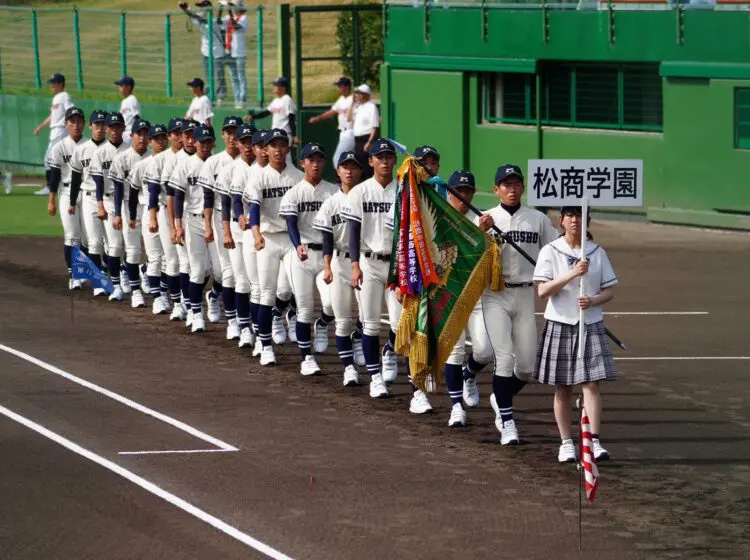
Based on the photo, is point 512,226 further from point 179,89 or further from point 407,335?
point 179,89

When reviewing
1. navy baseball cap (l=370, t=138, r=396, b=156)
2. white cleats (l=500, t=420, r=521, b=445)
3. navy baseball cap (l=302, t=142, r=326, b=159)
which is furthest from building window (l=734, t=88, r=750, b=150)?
white cleats (l=500, t=420, r=521, b=445)

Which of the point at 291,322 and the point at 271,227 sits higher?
the point at 271,227

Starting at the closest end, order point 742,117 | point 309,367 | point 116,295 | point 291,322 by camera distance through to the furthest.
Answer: point 309,367
point 291,322
point 116,295
point 742,117

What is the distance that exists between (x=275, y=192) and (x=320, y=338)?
172 centimetres

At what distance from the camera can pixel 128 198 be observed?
810 inches

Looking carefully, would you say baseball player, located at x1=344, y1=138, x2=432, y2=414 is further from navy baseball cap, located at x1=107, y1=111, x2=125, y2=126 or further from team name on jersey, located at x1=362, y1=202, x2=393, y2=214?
navy baseball cap, located at x1=107, y1=111, x2=125, y2=126

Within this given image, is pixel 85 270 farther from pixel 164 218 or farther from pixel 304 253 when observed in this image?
pixel 304 253

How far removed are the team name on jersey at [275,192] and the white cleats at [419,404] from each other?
127 inches

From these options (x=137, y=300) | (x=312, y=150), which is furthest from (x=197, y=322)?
(x=312, y=150)

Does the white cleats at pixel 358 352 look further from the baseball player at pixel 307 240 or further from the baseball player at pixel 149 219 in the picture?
the baseball player at pixel 149 219

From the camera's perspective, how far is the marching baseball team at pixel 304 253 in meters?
12.5

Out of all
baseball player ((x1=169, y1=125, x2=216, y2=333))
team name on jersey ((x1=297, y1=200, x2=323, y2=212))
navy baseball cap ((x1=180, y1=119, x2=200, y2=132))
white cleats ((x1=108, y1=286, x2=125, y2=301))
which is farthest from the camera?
white cleats ((x1=108, y1=286, x2=125, y2=301))

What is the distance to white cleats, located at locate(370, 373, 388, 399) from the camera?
15.1m

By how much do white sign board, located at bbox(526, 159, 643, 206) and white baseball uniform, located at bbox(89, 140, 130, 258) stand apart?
968cm
